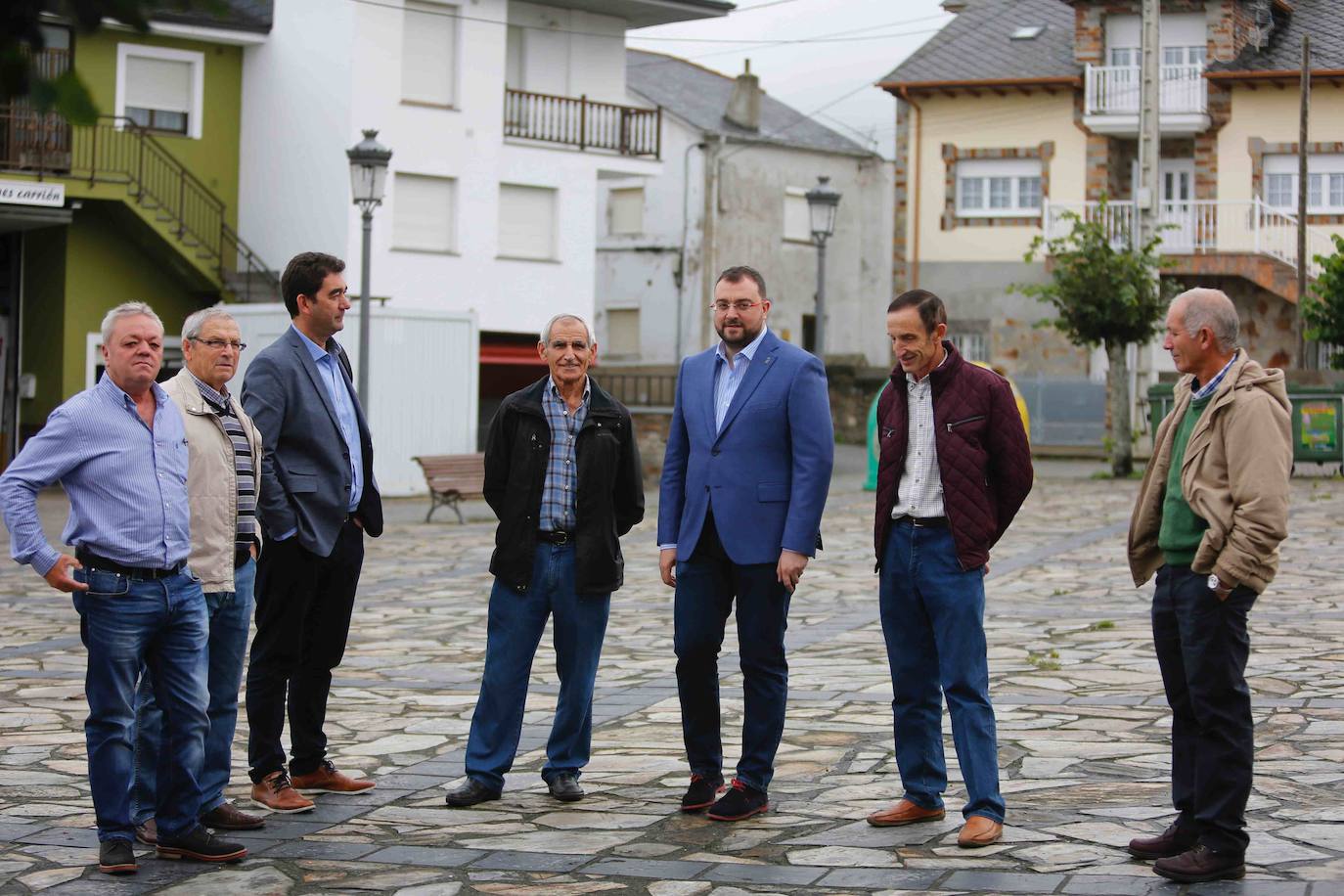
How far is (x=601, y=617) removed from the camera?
7.32 m

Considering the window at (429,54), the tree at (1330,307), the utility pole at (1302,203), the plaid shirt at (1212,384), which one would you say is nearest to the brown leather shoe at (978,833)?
the plaid shirt at (1212,384)

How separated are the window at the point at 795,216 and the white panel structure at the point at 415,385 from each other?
17784mm

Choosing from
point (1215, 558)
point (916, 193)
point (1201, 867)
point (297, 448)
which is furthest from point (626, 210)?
point (1201, 867)

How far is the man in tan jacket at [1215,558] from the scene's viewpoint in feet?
18.7

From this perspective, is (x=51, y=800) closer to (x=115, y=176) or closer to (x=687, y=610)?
(x=687, y=610)

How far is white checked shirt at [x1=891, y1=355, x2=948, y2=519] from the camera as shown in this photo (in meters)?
6.53

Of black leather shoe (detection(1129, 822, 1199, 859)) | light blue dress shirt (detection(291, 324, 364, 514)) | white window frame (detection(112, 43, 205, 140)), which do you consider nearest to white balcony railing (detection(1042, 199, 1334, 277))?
white window frame (detection(112, 43, 205, 140))

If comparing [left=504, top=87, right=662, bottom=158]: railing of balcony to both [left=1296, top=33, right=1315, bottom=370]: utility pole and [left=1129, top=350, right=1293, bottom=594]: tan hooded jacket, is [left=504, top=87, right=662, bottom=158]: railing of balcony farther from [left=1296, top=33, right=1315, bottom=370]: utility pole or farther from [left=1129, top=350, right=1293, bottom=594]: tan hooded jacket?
[left=1129, top=350, right=1293, bottom=594]: tan hooded jacket

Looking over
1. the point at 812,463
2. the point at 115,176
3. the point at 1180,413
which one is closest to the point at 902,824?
the point at 812,463

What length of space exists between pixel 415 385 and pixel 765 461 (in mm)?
20569

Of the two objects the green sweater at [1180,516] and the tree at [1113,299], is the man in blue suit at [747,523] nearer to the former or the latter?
the green sweater at [1180,516]

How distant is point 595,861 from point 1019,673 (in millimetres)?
4615

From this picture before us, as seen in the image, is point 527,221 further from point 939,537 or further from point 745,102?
point 939,537

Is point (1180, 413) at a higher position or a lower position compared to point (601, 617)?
higher
